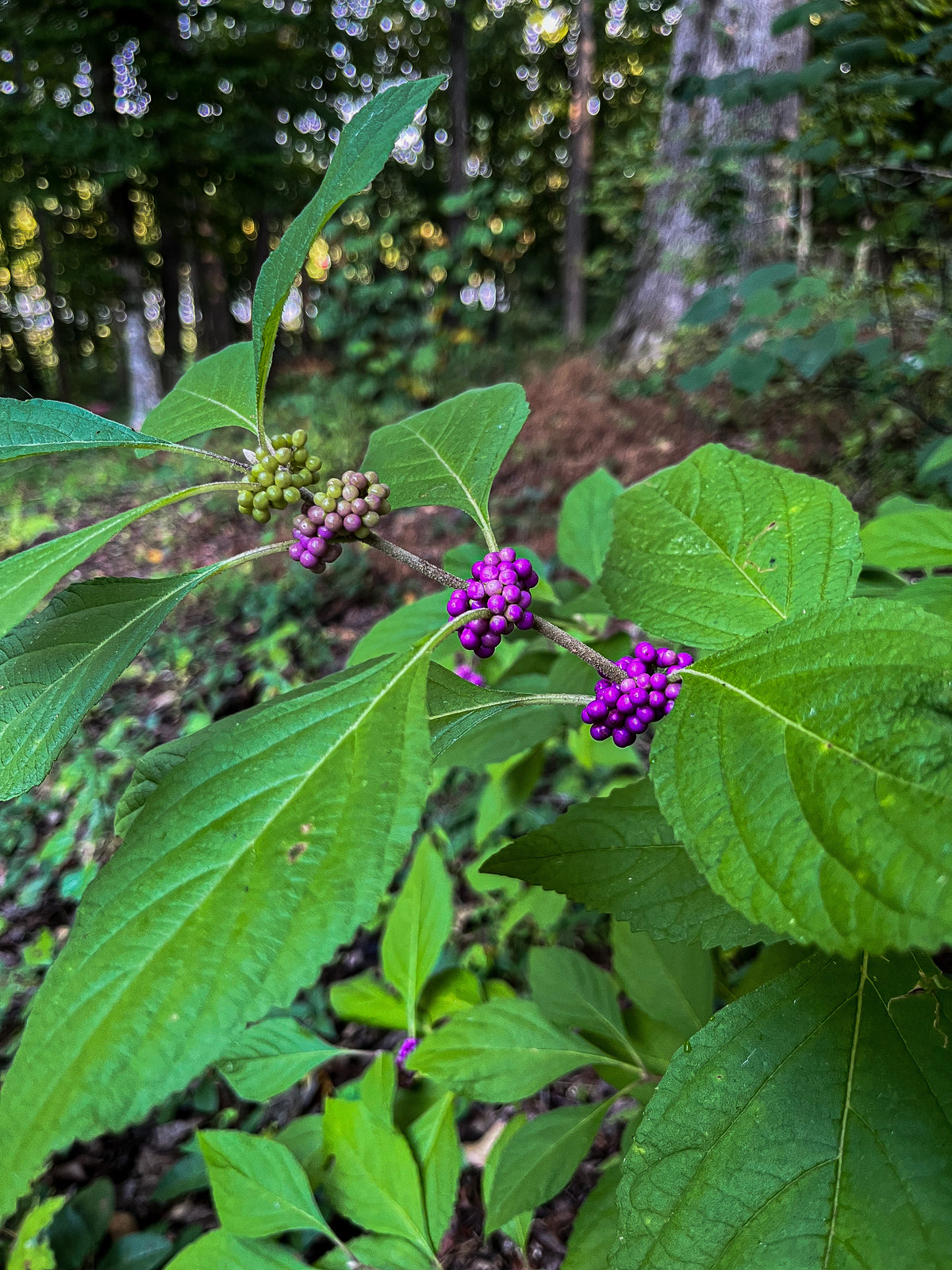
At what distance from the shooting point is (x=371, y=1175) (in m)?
1.22

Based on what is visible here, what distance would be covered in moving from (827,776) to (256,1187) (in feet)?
4.43

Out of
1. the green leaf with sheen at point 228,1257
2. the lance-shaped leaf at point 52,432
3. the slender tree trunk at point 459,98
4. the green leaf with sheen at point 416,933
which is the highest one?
the slender tree trunk at point 459,98

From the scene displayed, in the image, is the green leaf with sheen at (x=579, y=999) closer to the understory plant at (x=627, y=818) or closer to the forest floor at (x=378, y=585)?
the understory plant at (x=627, y=818)

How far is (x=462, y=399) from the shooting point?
947mm

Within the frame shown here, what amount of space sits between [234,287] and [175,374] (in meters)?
8.13

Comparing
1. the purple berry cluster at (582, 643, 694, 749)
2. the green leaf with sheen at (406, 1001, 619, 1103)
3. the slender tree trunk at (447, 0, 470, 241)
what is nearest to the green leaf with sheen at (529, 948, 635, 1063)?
the green leaf with sheen at (406, 1001, 619, 1103)

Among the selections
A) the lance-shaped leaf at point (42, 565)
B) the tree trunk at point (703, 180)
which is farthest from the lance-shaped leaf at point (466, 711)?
the tree trunk at point (703, 180)

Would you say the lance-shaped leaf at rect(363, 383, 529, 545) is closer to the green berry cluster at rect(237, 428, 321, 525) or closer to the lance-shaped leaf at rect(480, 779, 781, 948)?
the green berry cluster at rect(237, 428, 321, 525)

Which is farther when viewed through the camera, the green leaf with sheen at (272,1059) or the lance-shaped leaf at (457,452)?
the green leaf with sheen at (272,1059)

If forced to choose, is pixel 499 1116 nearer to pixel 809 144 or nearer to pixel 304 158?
pixel 809 144

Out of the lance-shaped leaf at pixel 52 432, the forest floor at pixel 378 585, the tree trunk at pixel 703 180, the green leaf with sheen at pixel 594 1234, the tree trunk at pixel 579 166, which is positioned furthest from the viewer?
the tree trunk at pixel 579 166

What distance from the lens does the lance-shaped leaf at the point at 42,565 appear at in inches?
22.2

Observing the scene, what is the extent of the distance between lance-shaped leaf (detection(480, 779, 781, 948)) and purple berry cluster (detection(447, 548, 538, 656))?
0.80 feet

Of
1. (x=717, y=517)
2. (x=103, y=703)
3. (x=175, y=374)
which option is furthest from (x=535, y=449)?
(x=175, y=374)
